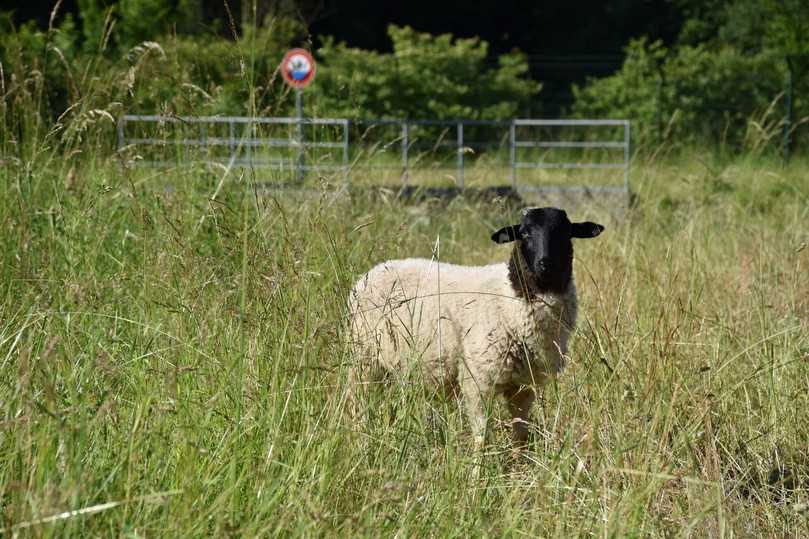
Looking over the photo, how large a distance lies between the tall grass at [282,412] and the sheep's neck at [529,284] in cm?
24

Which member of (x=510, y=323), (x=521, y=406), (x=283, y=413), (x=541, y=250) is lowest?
(x=521, y=406)

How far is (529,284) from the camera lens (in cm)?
414

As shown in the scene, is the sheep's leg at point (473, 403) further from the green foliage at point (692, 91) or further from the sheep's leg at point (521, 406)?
the green foliage at point (692, 91)

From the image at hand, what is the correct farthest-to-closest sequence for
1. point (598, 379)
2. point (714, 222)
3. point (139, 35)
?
1. point (139, 35)
2. point (714, 222)
3. point (598, 379)

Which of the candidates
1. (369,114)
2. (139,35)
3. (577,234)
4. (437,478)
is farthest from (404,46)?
(437,478)

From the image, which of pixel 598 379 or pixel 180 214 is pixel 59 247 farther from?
pixel 598 379

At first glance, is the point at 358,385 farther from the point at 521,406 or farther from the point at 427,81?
the point at 427,81

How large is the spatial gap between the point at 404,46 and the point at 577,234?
19.8 m

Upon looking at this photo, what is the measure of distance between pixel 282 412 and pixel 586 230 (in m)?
1.88

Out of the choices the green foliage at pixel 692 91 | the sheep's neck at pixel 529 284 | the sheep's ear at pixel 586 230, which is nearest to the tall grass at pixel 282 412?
the sheep's neck at pixel 529 284

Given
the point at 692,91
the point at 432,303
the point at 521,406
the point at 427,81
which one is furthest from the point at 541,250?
the point at 692,91

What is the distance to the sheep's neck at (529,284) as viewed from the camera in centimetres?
411

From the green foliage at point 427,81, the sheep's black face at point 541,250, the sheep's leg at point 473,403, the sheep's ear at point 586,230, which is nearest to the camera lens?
the sheep's leg at point 473,403

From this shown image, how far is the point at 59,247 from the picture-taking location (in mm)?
4082
